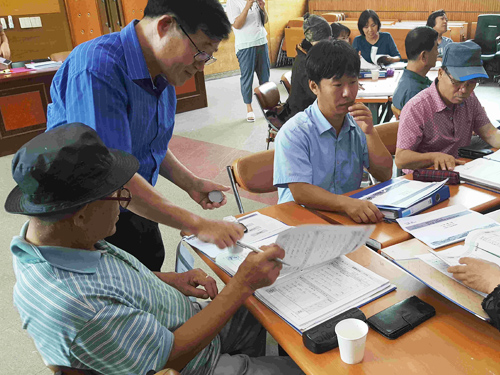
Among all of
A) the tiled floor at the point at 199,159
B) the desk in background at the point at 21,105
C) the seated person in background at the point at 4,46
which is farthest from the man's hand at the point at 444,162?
the seated person in background at the point at 4,46

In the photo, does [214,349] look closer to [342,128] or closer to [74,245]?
[74,245]

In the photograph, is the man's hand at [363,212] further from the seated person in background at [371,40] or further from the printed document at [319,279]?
the seated person in background at [371,40]

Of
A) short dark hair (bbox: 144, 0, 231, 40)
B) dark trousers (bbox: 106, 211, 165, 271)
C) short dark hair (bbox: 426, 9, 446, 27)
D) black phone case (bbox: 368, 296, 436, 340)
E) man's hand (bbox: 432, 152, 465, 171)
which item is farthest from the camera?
short dark hair (bbox: 426, 9, 446, 27)

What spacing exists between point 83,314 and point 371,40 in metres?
4.78

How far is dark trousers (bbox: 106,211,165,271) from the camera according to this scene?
5.50ft

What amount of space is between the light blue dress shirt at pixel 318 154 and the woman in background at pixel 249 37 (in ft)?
12.5

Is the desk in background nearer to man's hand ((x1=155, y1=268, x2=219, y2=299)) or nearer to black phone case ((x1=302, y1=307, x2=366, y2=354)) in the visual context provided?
man's hand ((x1=155, y1=268, x2=219, y2=299))

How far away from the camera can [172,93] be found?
1.70 m

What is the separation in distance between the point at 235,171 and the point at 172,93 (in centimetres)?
53

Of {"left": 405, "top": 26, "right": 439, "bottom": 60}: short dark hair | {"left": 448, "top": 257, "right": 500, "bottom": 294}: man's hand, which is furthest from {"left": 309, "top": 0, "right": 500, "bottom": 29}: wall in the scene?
{"left": 448, "top": 257, "right": 500, "bottom": 294}: man's hand

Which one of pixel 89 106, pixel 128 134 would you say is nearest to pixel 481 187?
pixel 128 134

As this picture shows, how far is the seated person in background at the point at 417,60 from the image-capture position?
123 inches

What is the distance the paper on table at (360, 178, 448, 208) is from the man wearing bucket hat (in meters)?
0.32

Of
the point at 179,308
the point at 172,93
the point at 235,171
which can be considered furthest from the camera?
the point at 235,171
